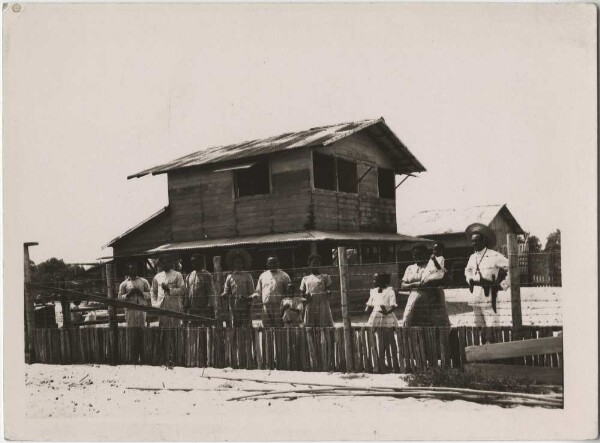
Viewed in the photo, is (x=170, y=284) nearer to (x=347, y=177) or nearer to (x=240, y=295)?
(x=240, y=295)

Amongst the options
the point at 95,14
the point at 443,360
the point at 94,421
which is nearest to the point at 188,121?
the point at 95,14

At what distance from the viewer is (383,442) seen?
688 centimetres

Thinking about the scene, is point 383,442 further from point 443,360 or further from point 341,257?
point 341,257

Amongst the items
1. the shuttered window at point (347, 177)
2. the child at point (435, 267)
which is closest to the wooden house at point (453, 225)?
the child at point (435, 267)

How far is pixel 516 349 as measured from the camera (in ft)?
21.3

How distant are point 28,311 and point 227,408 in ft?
11.5

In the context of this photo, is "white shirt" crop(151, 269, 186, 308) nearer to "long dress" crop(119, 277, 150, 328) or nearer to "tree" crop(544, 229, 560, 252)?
"long dress" crop(119, 277, 150, 328)

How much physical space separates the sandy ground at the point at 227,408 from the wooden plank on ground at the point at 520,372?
0.37m

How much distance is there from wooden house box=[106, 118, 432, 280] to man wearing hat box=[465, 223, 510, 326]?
564cm

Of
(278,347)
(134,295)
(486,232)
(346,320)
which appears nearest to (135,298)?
(134,295)

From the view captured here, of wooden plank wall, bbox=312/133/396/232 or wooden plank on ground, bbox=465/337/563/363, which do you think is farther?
wooden plank wall, bbox=312/133/396/232

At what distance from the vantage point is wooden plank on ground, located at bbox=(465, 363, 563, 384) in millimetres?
6527

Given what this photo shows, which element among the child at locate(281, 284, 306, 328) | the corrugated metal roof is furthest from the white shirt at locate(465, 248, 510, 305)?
the corrugated metal roof

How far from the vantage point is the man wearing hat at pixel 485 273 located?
22.9 feet
